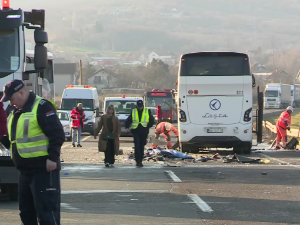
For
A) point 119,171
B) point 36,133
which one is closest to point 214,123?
point 119,171

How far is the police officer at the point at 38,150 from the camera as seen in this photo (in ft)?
24.1

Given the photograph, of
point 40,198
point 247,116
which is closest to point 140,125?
point 247,116

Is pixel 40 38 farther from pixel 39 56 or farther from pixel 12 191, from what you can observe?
pixel 12 191

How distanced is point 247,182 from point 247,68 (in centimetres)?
821

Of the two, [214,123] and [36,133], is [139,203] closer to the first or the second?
[36,133]

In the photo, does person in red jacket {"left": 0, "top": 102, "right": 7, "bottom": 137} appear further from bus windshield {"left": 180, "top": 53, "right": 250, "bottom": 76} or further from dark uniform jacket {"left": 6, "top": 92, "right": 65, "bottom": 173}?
bus windshield {"left": 180, "top": 53, "right": 250, "bottom": 76}

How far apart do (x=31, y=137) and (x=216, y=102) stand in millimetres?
14791

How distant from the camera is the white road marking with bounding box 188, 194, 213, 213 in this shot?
10852 millimetres

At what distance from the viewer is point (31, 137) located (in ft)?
24.5

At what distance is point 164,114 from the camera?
51.5 m

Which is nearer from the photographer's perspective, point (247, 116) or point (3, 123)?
point (3, 123)

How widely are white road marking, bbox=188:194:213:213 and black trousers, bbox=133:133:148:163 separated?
5629 millimetres

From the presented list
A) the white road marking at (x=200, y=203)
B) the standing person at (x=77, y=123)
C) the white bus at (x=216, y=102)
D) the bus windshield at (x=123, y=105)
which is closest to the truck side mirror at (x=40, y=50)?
the white road marking at (x=200, y=203)

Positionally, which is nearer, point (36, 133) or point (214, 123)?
point (36, 133)
